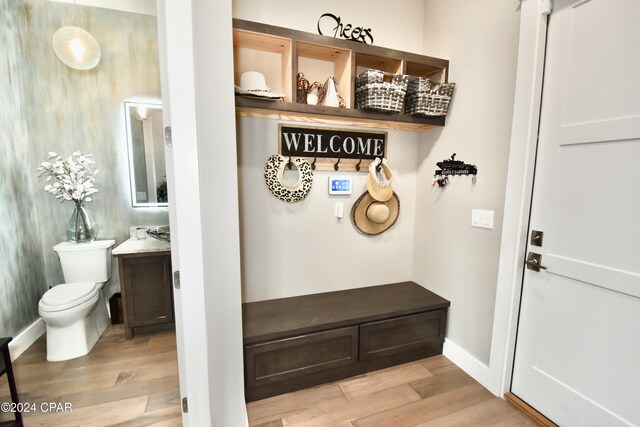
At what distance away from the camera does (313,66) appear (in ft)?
6.53

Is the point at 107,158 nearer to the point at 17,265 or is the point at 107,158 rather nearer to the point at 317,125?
the point at 17,265

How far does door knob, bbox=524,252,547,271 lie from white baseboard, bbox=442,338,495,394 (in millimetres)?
754

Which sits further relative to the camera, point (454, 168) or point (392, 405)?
point (454, 168)

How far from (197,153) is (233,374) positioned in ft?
3.63

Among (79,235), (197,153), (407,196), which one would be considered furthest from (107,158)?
(407,196)

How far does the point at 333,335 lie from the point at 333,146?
1.33 meters

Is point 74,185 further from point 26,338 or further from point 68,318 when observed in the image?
point 26,338

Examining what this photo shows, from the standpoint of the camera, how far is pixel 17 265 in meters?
2.17

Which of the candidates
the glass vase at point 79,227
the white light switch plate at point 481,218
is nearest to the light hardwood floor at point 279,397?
the glass vase at point 79,227

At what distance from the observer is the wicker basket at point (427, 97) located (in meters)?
1.86

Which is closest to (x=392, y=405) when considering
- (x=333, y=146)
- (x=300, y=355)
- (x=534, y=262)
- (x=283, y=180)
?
(x=300, y=355)

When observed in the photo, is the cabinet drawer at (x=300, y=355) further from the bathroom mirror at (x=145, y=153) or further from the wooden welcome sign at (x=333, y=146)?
the bathroom mirror at (x=145, y=153)

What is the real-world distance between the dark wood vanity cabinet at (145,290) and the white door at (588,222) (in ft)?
8.78

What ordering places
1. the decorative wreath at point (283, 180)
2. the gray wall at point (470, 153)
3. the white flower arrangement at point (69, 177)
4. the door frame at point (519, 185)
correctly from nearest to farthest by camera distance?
the door frame at point (519, 185) < the gray wall at point (470, 153) < the decorative wreath at point (283, 180) < the white flower arrangement at point (69, 177)
